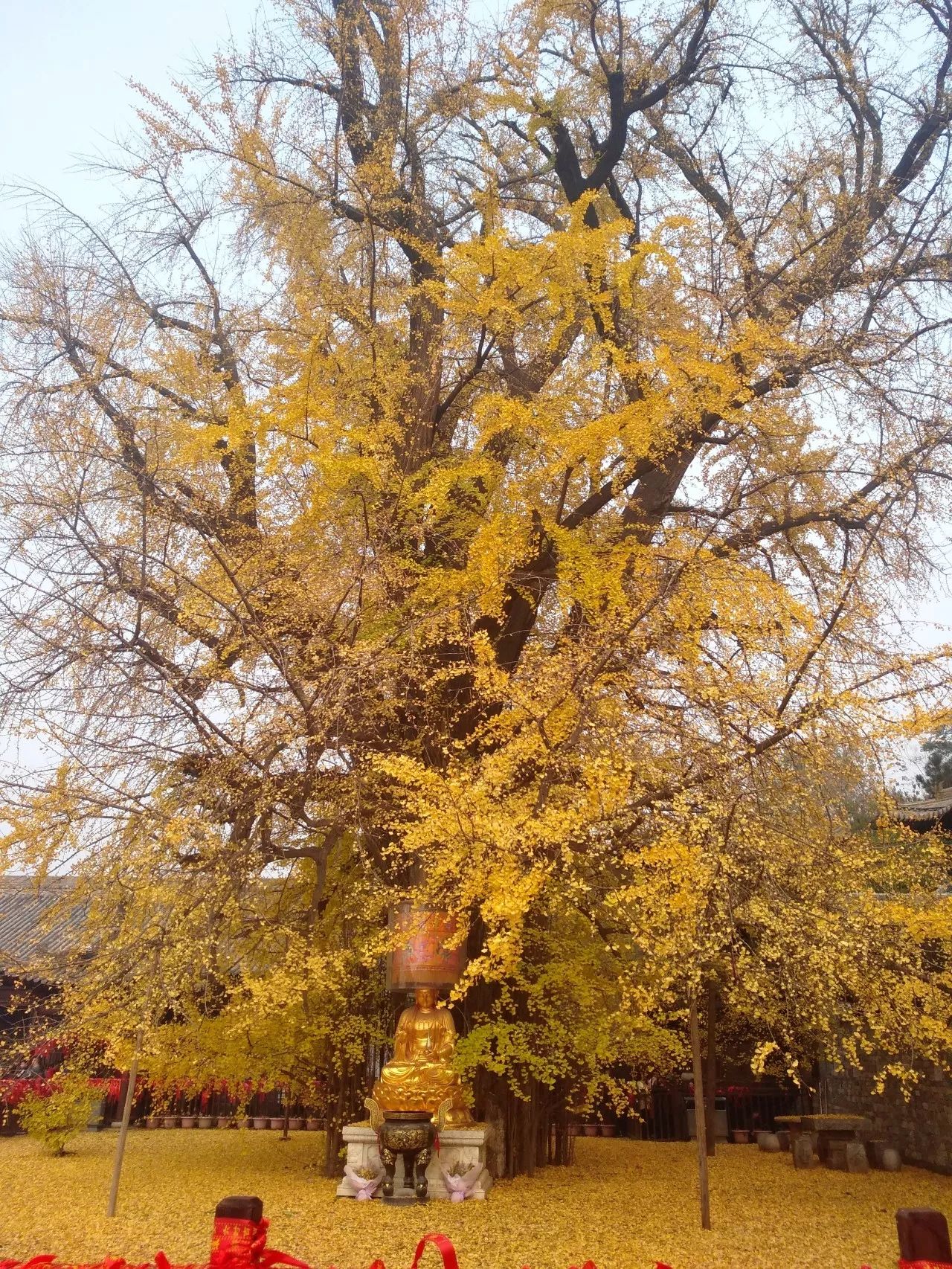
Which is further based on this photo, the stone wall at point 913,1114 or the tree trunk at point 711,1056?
the tree trunk at point 711,1056

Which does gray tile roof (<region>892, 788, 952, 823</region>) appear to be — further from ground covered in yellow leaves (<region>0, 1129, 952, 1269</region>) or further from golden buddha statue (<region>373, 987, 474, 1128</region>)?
golden buddha statue (<region>373, 987, 474, 1128</region>)

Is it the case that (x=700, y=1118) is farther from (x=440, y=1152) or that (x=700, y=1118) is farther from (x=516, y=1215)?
(x=440, y=1152)

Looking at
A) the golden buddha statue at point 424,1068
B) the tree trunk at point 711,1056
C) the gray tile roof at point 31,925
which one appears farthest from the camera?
the tree trunk at point 711,1056

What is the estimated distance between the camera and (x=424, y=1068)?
8.95 metres

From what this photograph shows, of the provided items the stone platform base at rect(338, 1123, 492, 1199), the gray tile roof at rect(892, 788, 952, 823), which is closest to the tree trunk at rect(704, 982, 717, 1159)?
the gray tile roof at rect(892, 788, 952, 823)

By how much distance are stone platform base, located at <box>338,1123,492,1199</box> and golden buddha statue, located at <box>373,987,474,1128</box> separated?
0.15 m

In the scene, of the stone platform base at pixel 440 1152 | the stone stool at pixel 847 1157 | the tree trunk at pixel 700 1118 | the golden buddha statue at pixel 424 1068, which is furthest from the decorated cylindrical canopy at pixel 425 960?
the stone stool at pixel 847 1157

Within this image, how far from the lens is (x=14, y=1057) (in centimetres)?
768

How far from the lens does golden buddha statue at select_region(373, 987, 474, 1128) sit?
28.9ft

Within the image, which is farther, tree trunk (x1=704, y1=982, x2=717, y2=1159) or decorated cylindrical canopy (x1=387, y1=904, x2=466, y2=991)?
tree trunk (x1=704, y1=982, x2=717, y2=1159)

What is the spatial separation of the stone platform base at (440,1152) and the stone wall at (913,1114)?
15.1 feet

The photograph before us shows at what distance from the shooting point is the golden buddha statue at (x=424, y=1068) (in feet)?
28.9

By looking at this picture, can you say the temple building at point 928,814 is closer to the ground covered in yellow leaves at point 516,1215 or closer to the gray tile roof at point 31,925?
the ground covered in yellow leaves at point 516,1215

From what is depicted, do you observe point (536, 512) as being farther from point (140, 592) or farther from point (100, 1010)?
point (100, 1010)
